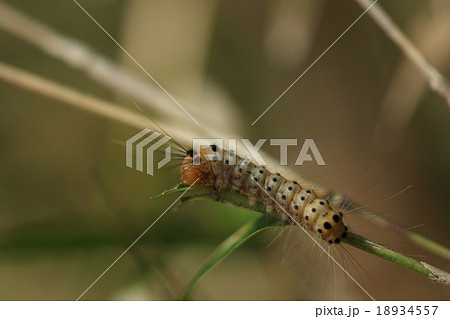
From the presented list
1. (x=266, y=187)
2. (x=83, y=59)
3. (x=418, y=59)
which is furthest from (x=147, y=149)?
(x=418, y=59)

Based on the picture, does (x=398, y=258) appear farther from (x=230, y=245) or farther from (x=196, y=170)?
(x=196, y=170)

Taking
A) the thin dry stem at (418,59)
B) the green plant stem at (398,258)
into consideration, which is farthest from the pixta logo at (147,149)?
the thin dry stem at (418,59)

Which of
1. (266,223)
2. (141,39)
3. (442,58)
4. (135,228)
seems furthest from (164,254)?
(442,58)

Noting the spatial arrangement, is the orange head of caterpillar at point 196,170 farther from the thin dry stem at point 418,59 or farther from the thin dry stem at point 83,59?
the thin dry stem at point 418,59

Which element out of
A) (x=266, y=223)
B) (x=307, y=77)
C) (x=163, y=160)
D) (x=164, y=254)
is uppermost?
(x=307, y=77)

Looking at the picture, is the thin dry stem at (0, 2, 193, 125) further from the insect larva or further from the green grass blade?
the green grass blade

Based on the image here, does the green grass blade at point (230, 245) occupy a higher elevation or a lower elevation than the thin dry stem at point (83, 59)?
lower

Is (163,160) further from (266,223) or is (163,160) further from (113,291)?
(266,223)

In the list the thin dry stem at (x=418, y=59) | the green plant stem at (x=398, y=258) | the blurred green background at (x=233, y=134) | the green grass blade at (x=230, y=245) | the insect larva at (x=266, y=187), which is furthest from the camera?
the blurred green background at (x=233, y=134)
